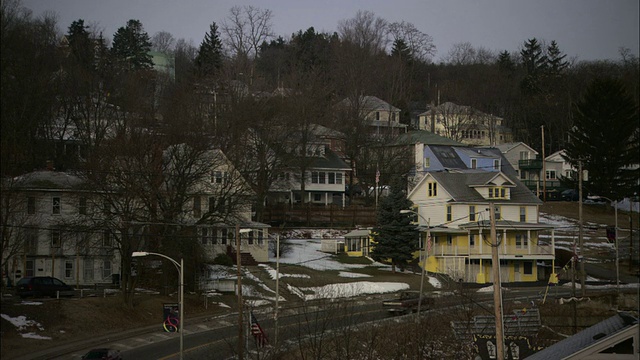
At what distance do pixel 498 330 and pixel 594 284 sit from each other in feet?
104

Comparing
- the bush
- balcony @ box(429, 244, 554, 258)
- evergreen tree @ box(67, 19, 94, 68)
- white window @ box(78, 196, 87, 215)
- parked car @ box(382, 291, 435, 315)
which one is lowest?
parked car @ box(382, 291, 435, 315)

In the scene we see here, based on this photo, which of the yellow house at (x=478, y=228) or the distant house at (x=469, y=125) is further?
the distant house at (x=469, y=125)

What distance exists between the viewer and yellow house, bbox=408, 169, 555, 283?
64.6 metres

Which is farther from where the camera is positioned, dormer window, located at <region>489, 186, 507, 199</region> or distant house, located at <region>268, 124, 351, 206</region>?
distant house, located at <region>268, 124, 351, 206</region>

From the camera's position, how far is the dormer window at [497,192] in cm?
6955

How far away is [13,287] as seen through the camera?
5350 centimetres

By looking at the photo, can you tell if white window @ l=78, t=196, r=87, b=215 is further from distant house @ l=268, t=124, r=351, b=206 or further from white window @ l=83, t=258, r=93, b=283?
distant house @ l=268, t=124, r=351, b=206

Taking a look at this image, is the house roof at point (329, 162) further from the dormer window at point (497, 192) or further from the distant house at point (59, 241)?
the distant house at point (59, 241)

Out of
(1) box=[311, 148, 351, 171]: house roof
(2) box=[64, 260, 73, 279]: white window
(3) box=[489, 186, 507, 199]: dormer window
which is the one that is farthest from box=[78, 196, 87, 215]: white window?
(1) box=[311, 148, 351, 171]: house roof

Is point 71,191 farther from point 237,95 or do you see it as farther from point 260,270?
point 237,95

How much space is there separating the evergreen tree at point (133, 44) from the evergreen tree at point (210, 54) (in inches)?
307

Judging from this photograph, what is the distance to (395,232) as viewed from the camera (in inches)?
2584

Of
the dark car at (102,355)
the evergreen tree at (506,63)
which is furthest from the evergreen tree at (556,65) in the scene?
the dark car at (102,355)

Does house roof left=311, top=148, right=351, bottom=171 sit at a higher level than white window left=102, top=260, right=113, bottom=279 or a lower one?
higher
